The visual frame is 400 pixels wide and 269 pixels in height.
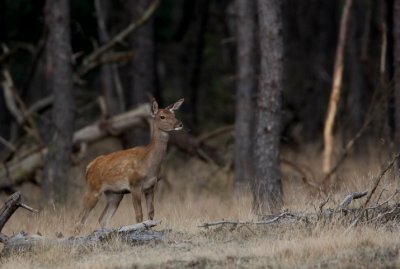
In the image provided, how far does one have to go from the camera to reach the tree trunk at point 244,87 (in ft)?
62.5

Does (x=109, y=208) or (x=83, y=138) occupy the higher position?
(x=83, y=138)

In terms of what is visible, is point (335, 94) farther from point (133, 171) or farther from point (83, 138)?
point (133, 171)

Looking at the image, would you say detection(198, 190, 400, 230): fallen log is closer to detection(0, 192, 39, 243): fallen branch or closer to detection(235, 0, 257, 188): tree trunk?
detection(0, 192, 39, 243): fallen branch

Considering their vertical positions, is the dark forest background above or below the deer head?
above

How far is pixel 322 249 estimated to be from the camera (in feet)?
35.3

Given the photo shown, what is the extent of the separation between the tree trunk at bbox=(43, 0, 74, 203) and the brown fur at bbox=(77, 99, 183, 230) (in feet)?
13.9

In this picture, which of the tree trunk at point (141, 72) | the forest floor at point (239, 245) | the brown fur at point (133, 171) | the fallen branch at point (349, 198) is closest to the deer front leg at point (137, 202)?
the brown fur at point (133, 171)

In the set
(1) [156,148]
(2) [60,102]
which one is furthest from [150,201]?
(2) [60,102]

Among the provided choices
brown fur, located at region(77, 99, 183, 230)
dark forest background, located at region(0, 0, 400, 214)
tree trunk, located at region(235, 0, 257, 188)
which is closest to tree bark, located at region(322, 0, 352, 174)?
dark forest background, located at region(0, 0, 400, 214)

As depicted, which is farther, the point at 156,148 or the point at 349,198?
the point at 156,148

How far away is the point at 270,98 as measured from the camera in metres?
15.6

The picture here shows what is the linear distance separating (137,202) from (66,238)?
176cm

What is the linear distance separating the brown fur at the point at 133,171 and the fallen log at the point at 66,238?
1.49 metres

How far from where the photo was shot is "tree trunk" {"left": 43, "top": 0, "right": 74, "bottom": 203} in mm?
18761
